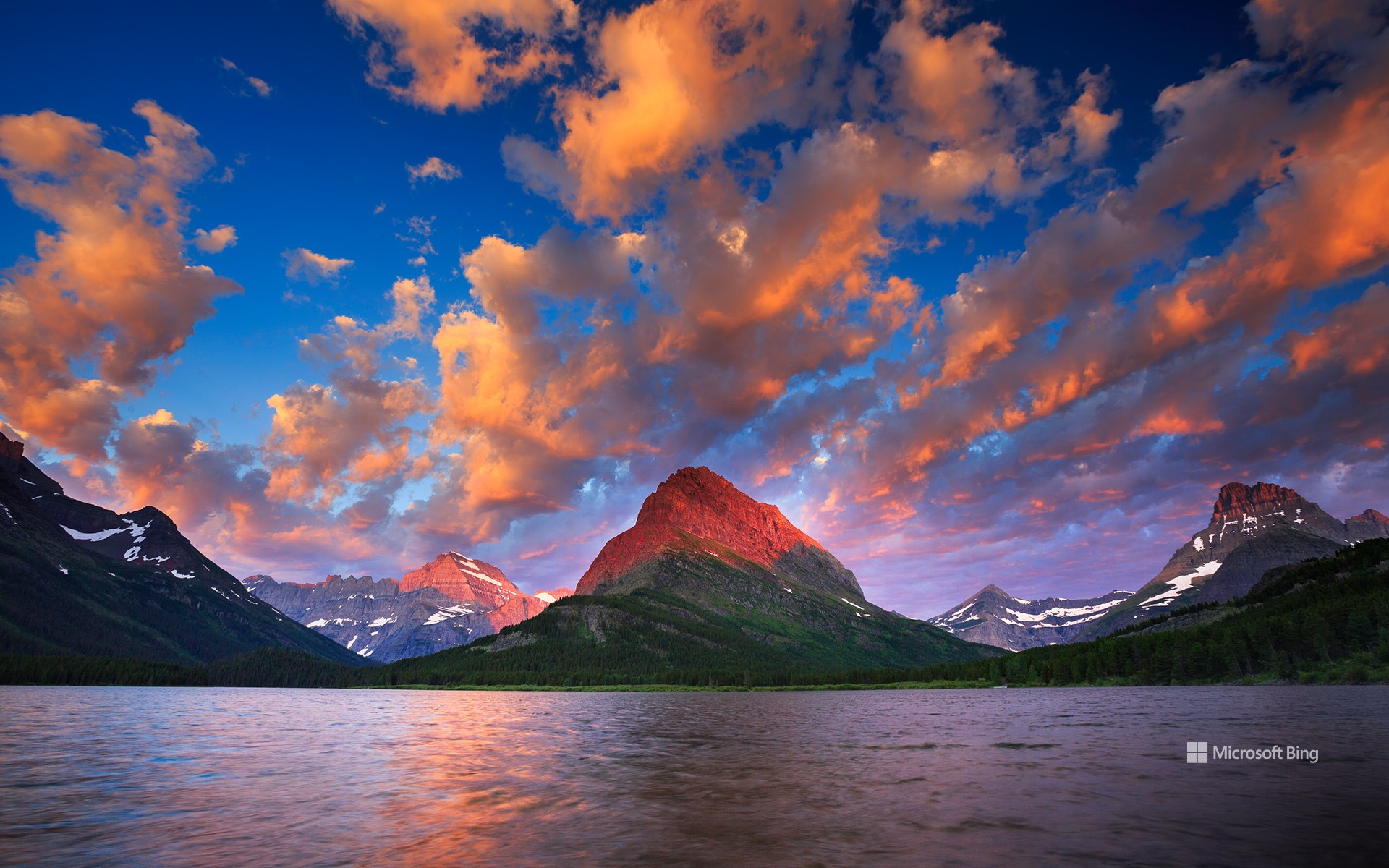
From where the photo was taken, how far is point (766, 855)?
70.5ft

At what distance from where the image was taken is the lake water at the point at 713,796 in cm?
2211

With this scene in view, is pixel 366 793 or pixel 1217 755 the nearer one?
pixel 366 793

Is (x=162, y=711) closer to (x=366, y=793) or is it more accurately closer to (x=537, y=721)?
(x=537, y=721)

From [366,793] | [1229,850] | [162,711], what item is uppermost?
[1229,850]

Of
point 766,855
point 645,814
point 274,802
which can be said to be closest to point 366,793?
point 274,802

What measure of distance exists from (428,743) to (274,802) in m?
36.6

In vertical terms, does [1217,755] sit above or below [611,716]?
above

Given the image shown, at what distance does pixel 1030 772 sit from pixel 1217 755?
16153mm

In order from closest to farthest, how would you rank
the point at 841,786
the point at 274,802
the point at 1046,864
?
the point at 1046,864 → the point at 274,802 → the point at 841,786

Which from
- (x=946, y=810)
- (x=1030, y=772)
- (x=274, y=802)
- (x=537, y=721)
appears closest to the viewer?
(x=946, y=810)

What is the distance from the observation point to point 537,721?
102m

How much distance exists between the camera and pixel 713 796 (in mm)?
33969

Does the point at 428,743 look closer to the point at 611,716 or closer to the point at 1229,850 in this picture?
the point at 611,716

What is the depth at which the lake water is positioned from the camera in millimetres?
22109
